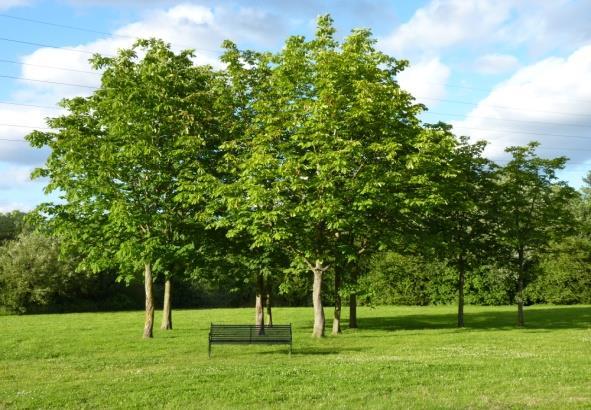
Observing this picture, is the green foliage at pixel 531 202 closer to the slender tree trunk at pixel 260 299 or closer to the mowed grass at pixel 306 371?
the mowed grass at pixel 306 371

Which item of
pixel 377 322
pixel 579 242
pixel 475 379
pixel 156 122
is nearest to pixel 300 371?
pixel 475 379

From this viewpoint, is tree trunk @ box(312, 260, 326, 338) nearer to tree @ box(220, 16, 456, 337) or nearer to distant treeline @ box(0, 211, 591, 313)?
tree @ box(220, 16, 456, 337)

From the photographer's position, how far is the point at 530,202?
30.6 meters

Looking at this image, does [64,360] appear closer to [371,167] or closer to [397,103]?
[371,167]

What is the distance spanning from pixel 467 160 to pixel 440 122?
8.68 ft

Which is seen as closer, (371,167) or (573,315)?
(371,167)

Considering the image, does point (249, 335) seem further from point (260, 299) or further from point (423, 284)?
point (423, 284)

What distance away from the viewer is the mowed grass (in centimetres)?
1078

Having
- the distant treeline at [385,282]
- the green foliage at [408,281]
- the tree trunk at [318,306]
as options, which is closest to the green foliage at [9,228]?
the distant treeline at [385,282]

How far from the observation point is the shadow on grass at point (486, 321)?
97.4ft

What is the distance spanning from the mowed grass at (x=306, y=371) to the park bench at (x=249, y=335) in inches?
18.1

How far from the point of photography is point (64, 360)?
17.8 meters

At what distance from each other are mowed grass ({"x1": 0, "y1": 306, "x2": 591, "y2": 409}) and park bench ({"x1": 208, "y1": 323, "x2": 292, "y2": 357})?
0.46 meters

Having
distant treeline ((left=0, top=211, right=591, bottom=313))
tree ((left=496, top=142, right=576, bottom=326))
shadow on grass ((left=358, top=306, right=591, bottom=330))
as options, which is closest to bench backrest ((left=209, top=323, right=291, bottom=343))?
shadow on grass ((left=358, top=306, right=591, bottom=330))
